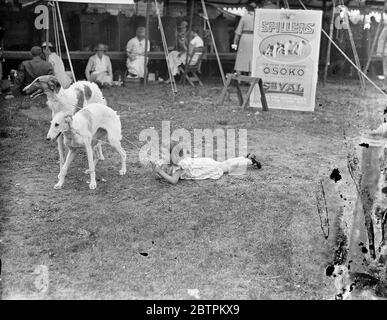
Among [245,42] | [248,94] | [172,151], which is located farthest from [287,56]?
[172,151]

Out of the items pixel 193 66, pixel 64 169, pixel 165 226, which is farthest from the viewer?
pixel 193 66

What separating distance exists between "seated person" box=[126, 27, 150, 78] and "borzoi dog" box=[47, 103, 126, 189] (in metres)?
8.23

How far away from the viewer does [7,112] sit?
10.3m

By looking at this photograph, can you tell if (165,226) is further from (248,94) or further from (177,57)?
(177,57)

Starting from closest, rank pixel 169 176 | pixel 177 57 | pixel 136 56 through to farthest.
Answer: pixel 169 176 < pixel 136 56 < pixel 177 57

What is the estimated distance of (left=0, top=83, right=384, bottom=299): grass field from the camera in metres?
4.23

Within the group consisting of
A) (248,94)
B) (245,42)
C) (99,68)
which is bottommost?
(248,94)

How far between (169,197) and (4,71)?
927cm

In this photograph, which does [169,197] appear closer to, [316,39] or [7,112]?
[7,112]

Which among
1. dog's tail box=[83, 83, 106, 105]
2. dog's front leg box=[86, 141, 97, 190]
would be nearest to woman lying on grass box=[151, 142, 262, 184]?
dog's front leg box=[86, 141, 97, 190]

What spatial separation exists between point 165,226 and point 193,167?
1.58 m

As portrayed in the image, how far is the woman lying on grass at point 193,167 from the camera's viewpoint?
21.5ft

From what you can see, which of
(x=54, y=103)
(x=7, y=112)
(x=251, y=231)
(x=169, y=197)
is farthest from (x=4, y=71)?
(x=251, y=231)

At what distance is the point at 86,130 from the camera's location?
6.18 m
